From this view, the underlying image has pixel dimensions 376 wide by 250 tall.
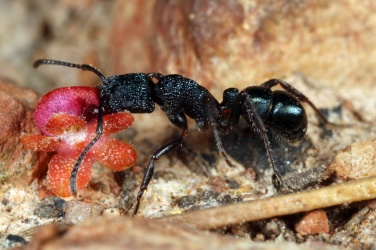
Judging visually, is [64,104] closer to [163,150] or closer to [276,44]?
[163,150]

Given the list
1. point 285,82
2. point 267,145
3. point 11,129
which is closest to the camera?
point 11,129

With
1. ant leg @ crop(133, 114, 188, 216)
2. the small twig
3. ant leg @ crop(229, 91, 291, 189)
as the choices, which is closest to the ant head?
ant leg @ crop(229, 91, 291, 189)

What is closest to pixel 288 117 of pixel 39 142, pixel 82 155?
pixel 82 155

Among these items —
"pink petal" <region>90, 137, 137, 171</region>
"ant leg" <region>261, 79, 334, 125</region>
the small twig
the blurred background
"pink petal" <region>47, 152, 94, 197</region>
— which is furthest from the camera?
the blurred background

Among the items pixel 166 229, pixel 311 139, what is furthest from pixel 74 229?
pixel 311 139

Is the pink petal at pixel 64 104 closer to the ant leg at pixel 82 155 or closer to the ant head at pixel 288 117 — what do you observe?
the ant leg at pixel 82 155

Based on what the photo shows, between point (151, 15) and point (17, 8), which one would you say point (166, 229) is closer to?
point (151, 15)

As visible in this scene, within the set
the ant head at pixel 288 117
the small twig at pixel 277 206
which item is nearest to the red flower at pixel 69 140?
the small twig at pixel 277 206

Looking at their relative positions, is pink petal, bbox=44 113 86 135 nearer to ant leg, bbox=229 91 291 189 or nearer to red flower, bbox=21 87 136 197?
A: red flower, bbox=21 87 136 197
